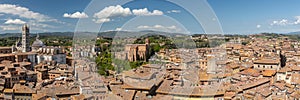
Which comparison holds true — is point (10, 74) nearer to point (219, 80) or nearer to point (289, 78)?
point (219, 80)

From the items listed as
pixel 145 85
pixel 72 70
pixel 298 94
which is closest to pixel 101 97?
pixel 145 85

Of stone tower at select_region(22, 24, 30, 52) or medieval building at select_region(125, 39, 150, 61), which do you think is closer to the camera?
medieval building at select_region(125, 39, 150, 61)

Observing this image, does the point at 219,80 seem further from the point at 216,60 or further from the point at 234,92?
the point at 216,60

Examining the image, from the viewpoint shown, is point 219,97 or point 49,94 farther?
point 49,94

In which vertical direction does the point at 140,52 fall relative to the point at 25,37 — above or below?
below

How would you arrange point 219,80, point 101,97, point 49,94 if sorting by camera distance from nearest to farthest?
point 101,97 < point 49,94 < point 219,80

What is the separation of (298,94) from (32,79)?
943 centimetres

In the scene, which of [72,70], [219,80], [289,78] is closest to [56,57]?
[72,70]

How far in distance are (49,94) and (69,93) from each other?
20.6 inches

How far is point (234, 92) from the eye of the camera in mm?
8211

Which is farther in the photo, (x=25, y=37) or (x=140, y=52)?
(x=25, y=37)

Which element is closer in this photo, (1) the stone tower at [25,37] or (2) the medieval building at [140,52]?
(2) the medieval building at [140,52]

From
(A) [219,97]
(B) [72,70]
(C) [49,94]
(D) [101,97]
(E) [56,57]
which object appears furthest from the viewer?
(E) [56,57]

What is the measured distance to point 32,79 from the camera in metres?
11.7
